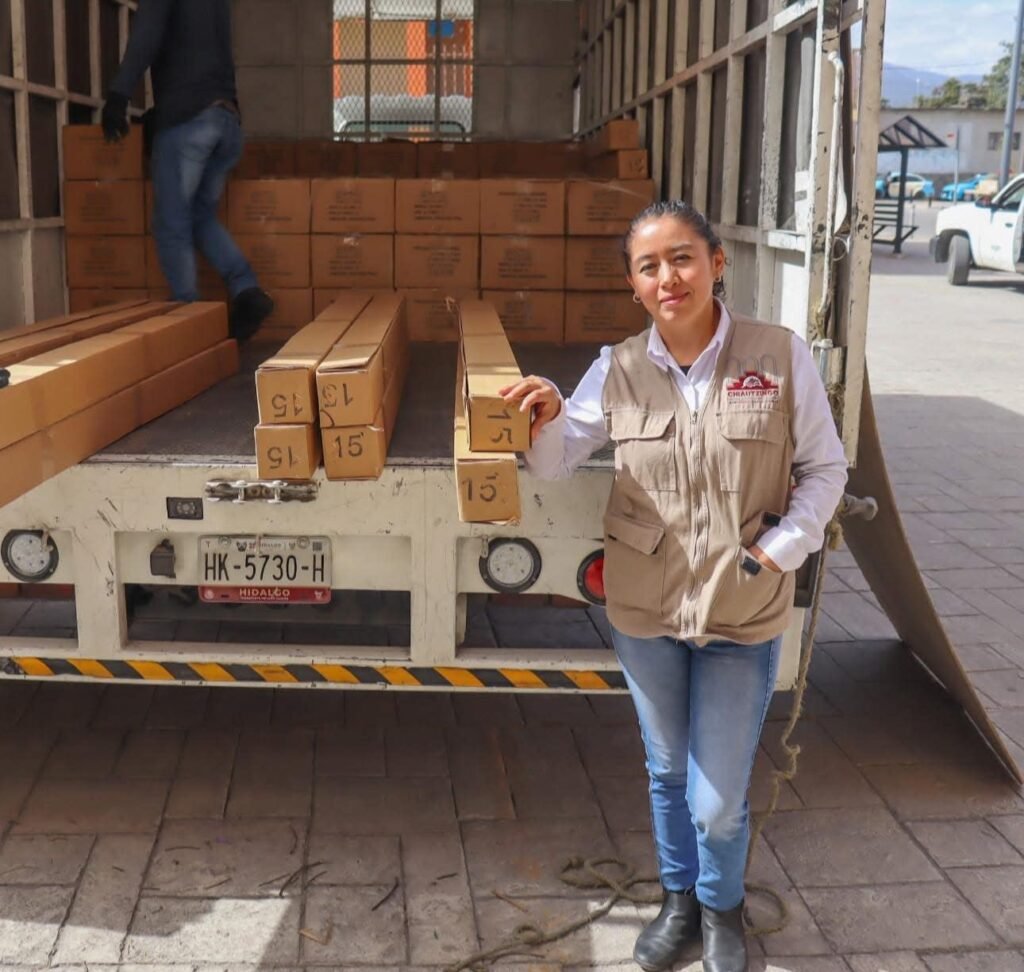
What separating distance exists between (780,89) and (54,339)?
7.71ft

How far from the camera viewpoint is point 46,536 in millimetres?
3488

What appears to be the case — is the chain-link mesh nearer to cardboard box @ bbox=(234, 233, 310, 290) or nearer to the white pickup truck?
cardboard box @ bbox=(234, 233, 310, 290)

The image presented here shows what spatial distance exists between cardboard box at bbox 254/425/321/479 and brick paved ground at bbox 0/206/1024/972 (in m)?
1.09

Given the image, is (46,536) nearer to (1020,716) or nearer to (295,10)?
(1020,716)

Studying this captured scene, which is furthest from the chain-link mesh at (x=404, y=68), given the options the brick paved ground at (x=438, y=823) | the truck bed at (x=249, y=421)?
the brick paved ground at (x=438, y=823)

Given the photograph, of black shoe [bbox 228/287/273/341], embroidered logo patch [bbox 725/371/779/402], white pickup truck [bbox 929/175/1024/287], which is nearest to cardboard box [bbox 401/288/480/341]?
black shoe [bbox 228/287/273/341]

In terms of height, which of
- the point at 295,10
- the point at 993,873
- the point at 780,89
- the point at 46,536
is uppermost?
the point at 295,10

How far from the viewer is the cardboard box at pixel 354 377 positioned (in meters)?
3.17

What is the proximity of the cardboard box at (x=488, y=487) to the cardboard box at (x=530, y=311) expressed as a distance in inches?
124

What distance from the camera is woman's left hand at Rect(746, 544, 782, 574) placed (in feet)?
9.25

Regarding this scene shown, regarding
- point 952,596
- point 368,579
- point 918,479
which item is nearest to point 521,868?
point 368,579

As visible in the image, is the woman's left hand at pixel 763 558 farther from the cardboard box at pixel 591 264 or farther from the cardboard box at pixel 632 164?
the cardboard box at pixel 632 164

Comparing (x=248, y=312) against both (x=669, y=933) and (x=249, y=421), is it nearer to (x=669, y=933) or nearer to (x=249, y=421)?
(x=249, y=421)

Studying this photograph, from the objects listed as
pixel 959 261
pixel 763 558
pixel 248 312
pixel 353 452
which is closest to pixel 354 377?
pixel 353 452
